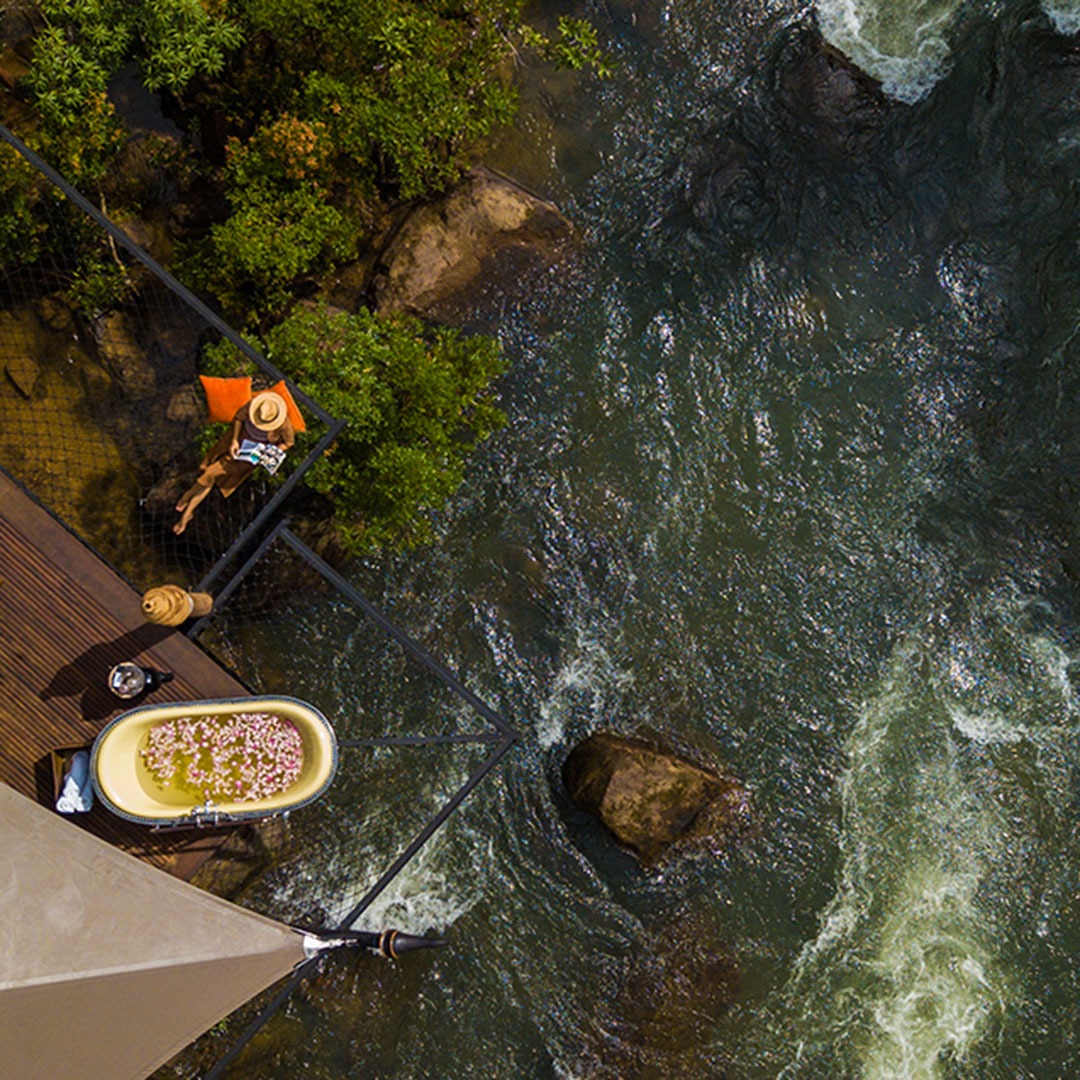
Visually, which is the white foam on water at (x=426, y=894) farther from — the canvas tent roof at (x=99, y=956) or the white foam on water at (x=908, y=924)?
the white foam on water at (x=908, y=924)

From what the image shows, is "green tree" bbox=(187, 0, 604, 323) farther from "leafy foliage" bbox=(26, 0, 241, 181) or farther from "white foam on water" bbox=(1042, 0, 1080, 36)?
"white foam on water" bbox=(1042, 0, 1080, 36)

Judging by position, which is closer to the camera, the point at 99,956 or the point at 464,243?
the point at 99,956

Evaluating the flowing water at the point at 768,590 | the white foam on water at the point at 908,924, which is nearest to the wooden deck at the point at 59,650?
the flowing water at the point at 768,590

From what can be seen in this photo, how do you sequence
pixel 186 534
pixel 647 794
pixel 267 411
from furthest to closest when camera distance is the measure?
pixel 186 534 → pixel 647 794 → pixel 267 411

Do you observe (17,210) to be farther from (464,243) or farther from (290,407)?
(464,243)

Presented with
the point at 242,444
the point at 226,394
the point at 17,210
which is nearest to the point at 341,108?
the point at 226,394

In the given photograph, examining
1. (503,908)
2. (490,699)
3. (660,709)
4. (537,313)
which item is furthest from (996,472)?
(503,908)

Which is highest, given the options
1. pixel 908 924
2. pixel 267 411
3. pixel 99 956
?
pixel 267 411

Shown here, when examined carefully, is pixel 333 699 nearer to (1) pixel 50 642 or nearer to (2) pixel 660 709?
(1) pixel 50 642

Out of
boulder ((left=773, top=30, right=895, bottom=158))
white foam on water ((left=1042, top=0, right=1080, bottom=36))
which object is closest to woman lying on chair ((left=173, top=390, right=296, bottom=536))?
boulder ((left=773, top=30, right=895, bottom=158))
